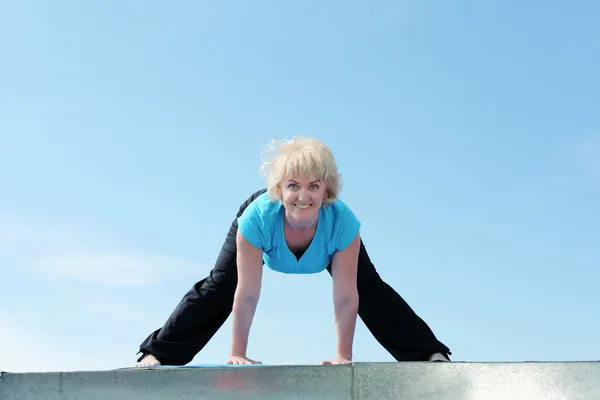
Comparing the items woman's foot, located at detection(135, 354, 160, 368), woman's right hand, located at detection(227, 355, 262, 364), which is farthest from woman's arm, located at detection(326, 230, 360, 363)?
woman's foot, located at detection(135, 354, 160, 368)

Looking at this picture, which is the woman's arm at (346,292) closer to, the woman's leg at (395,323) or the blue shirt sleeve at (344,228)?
the blue shirt sleeve at (344,228)

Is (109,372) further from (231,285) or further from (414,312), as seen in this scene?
(414,312)

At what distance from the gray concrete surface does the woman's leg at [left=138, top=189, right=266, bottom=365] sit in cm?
136

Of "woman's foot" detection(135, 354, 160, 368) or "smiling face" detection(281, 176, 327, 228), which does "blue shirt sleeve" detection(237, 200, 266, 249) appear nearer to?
"smiling face" detection(281, 176, 327, 228)

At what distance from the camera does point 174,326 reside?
506 centimetres

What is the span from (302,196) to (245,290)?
0.74 m

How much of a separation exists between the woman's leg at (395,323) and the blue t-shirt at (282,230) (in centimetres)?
60

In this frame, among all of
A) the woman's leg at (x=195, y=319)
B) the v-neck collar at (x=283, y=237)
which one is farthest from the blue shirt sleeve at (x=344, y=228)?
the woman's leg at (x=195, y=319)

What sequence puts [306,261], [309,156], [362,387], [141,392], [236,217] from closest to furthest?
1. [362,387]
2. [141,392]
3. [309,156]
4. [306,261]
5. [236,217]

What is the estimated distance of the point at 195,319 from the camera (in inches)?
199

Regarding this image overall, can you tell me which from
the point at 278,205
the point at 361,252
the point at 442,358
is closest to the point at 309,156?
the point at 278,205

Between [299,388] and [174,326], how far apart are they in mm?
1773

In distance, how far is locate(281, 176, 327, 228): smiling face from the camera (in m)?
4.20

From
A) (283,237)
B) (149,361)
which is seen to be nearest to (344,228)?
(283,237)
